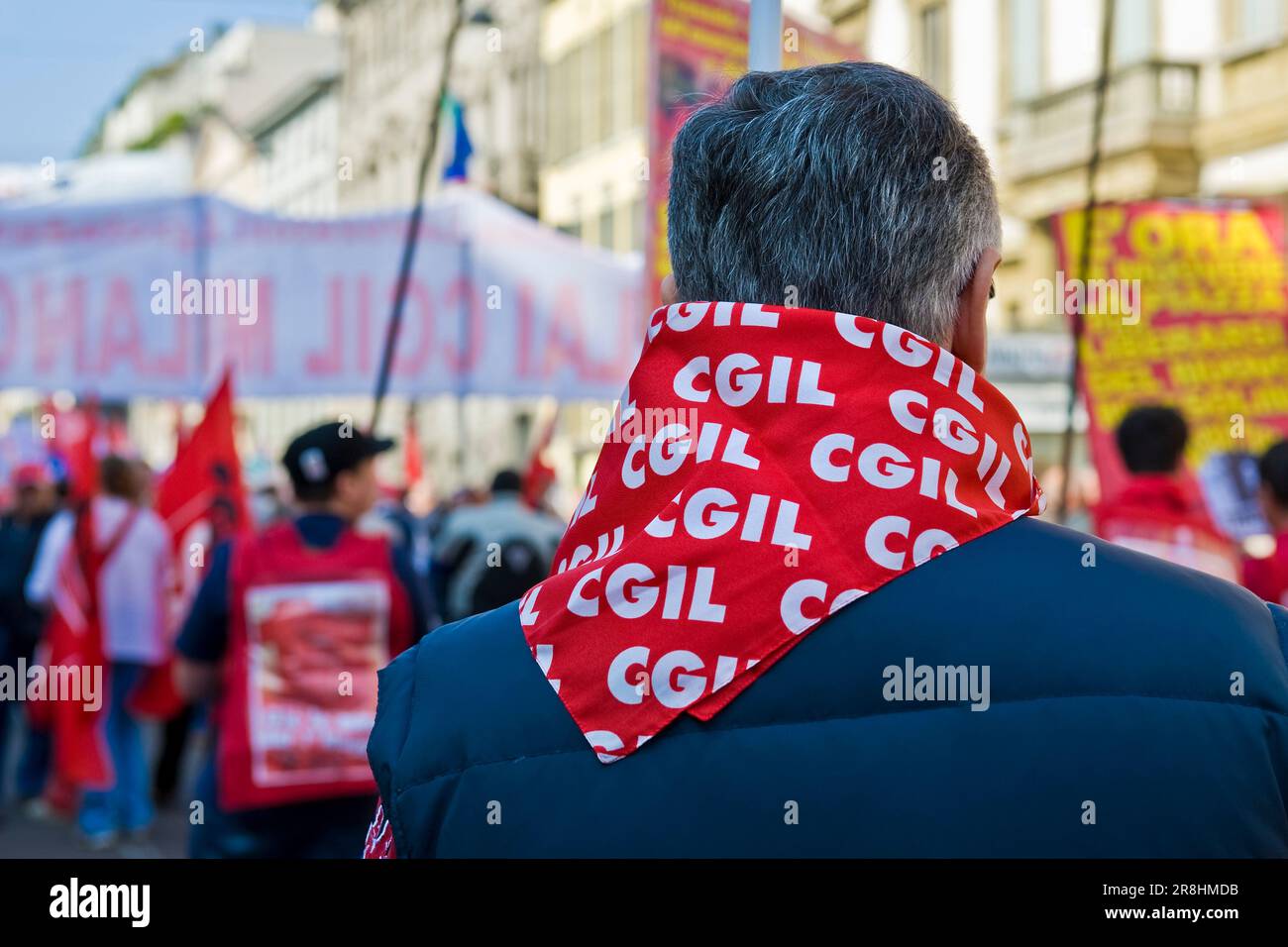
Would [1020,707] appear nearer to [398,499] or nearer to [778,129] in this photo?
[778,129]

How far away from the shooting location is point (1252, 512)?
655cm

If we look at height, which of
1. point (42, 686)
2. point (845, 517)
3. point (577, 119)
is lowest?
point (42, 686)

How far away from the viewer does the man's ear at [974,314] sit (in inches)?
62.5

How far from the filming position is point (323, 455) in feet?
16.5

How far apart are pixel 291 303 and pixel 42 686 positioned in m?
2.42

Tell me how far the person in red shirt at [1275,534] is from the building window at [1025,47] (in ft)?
58.4

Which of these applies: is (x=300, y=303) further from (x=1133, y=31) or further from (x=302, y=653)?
(x=1133, y=31)

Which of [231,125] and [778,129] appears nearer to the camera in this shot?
[778,129]

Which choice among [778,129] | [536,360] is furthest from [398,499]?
[778,129]

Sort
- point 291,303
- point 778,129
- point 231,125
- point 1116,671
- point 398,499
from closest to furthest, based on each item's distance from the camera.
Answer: point 1116,671 → point 778,129 → point 291,303 → point 398,499 → point 231,125

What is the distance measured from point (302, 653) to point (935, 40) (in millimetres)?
21368

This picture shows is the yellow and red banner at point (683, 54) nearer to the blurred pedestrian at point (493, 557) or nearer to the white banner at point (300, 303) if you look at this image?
the blurred pedestrian at point (493, 557)

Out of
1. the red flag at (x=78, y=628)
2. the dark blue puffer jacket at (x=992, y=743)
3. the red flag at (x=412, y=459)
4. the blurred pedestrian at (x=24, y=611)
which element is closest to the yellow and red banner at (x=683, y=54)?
the red flag at (x=78, y=628)
